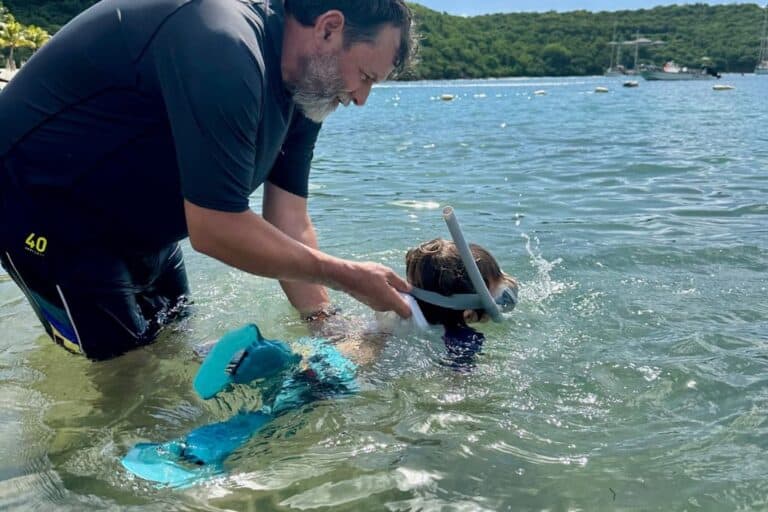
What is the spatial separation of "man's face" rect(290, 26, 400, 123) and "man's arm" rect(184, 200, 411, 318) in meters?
0.48

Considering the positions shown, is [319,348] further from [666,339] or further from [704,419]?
[666,339]

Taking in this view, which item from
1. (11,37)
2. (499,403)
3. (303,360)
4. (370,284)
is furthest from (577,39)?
(370,284)

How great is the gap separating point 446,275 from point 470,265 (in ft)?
1.12

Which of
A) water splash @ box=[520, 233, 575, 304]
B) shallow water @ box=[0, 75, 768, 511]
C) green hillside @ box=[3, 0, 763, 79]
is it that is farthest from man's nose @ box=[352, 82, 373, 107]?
green hillside @ box=[3, 0, 763, 79]

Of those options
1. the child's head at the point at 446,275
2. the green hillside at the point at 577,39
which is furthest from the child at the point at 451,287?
the green hillside at the point at 577,39

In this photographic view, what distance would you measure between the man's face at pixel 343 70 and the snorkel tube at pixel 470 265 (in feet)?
2.23

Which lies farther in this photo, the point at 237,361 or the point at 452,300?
the point at 452,300

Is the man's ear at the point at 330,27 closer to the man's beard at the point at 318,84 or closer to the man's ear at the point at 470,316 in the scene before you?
the man's beard at the point at 318,84

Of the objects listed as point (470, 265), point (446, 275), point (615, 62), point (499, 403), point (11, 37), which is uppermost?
point (615, 62)

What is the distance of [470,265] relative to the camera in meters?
3.01

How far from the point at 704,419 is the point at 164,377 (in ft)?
7.53

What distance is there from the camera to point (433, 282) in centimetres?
337

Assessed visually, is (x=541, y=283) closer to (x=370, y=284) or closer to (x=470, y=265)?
(x=470, y=265)

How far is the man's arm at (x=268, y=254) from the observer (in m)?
2.15
